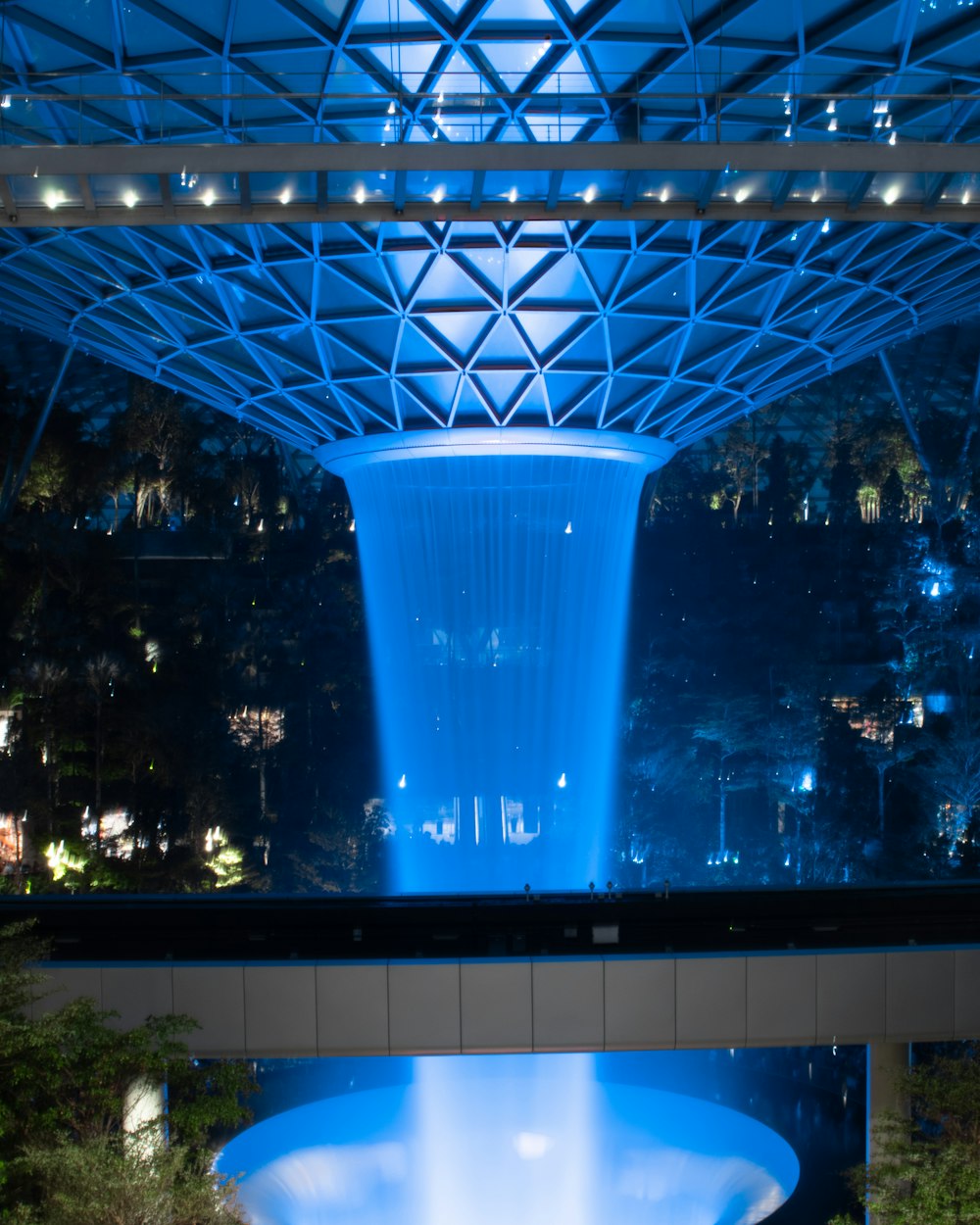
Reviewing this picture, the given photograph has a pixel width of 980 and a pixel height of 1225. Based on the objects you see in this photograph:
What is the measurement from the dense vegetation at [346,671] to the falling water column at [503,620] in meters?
10.1

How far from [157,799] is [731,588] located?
3038 cm

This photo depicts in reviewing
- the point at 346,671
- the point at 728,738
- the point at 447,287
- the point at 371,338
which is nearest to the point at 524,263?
the point at 447,287

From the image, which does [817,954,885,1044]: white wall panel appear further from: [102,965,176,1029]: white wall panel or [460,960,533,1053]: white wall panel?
[102,965,176,1029]: white wall panel

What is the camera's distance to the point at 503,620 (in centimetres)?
4372

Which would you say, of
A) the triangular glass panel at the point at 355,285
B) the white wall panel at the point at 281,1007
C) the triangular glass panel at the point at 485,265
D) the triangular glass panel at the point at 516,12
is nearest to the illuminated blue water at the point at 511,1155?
the white wall panel at the point at 281,1007

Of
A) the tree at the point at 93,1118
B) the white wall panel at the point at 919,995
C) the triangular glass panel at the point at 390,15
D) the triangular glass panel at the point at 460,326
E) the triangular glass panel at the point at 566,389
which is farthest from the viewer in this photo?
the triangular glass panel at the point at 566,389

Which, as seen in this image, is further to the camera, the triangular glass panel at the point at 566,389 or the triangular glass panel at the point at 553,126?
the triangular glass panel at the point at 566,389

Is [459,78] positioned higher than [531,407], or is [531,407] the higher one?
[459,78]

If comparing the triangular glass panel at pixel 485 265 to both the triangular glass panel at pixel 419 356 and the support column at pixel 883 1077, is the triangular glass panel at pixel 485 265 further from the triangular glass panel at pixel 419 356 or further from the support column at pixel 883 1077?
the support column at pixel 883 1077

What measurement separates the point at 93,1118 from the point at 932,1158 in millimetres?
10937

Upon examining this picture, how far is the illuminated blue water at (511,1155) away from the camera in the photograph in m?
25.2

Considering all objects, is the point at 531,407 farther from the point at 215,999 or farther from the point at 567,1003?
the point at 215,999

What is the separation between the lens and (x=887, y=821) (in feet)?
186

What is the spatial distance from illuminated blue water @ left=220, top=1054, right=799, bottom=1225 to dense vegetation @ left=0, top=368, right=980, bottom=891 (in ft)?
66.2
